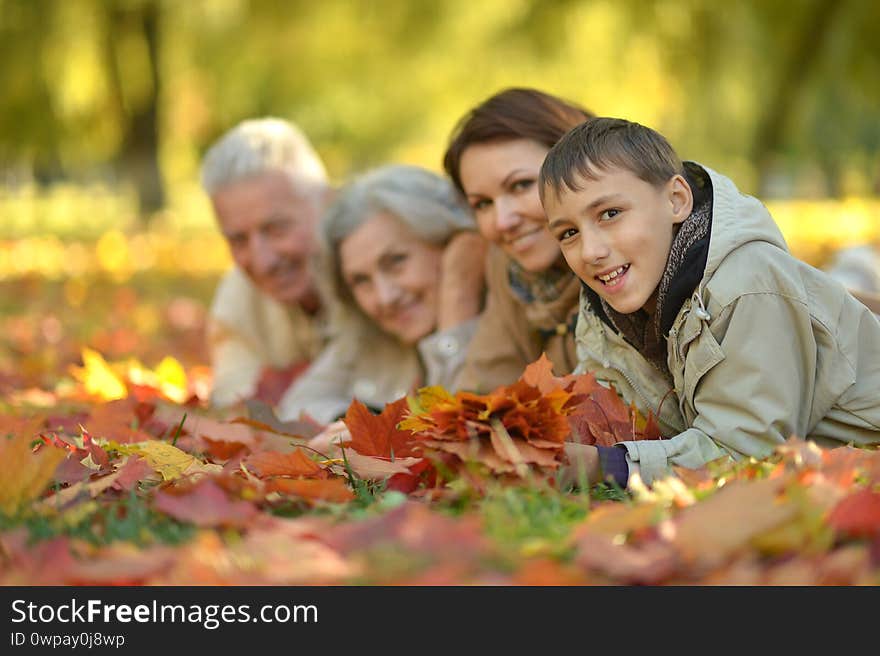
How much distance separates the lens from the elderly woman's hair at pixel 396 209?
12.0 feet

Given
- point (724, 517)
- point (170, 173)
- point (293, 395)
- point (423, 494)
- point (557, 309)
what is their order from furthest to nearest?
point (170, 173), point (293, 395), point (557, 309), point (423, 494), point (724, 517)

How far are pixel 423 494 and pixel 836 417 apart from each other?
92cm

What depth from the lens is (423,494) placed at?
1.92 m

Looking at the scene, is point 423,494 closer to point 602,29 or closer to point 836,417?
point 836,417

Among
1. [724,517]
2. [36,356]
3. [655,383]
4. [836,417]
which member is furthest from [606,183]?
[36,356]

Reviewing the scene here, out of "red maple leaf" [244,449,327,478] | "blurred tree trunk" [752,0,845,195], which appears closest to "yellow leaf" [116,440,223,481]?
"red maple leaf" [244,449,327,478]

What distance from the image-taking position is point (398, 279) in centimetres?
362

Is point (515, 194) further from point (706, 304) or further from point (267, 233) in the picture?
point (267, 233)

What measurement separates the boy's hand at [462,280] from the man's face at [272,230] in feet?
2.48

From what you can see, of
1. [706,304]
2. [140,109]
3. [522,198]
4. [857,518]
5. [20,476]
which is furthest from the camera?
[140,109]

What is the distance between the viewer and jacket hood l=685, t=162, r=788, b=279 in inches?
82.9

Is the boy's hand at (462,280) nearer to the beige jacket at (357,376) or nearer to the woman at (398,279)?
the woman at (398,279)

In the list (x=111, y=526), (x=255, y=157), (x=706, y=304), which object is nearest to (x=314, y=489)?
(x=111, y=526)

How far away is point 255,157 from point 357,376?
3.00 feet
